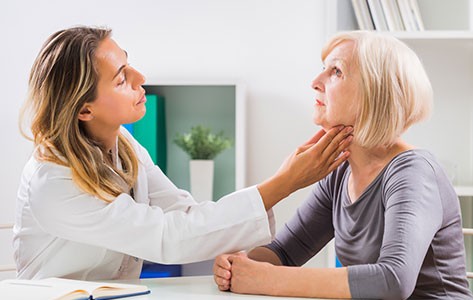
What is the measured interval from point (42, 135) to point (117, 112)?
17cm

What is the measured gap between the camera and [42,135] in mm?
1601

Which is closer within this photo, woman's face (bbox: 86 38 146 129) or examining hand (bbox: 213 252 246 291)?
examining hand (bbox: 213 252 246 291)

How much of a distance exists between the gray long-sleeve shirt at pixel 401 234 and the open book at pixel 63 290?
16.4 inches

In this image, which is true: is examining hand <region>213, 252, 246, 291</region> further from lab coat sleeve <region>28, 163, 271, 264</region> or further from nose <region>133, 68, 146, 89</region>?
nose <region>133, 68, 146, 89</region>

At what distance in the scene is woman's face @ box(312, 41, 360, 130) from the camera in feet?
5.34

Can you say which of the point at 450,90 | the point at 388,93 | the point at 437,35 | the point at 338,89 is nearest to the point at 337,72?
the point at 338,89

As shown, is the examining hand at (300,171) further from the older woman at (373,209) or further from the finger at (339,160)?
the older woman at (373,209)

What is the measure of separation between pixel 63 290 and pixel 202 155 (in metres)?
1.76

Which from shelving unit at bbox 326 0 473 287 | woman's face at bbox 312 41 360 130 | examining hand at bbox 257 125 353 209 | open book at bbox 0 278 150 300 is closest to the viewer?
open book at bbox 0 278 150 300

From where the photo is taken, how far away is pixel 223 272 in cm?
146

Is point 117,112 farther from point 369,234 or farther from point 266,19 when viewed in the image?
point 266,19

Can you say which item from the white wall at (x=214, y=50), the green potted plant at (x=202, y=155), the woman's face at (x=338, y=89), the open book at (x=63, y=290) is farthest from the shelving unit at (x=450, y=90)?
the open book at (x=63, y=290)

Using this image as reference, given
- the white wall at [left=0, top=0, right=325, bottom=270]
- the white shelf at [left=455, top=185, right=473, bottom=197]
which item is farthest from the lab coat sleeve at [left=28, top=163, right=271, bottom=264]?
the white wall at [left=0, top=0, right=325, bottom=270]

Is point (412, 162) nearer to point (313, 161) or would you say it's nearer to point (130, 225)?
point (313, 161)
